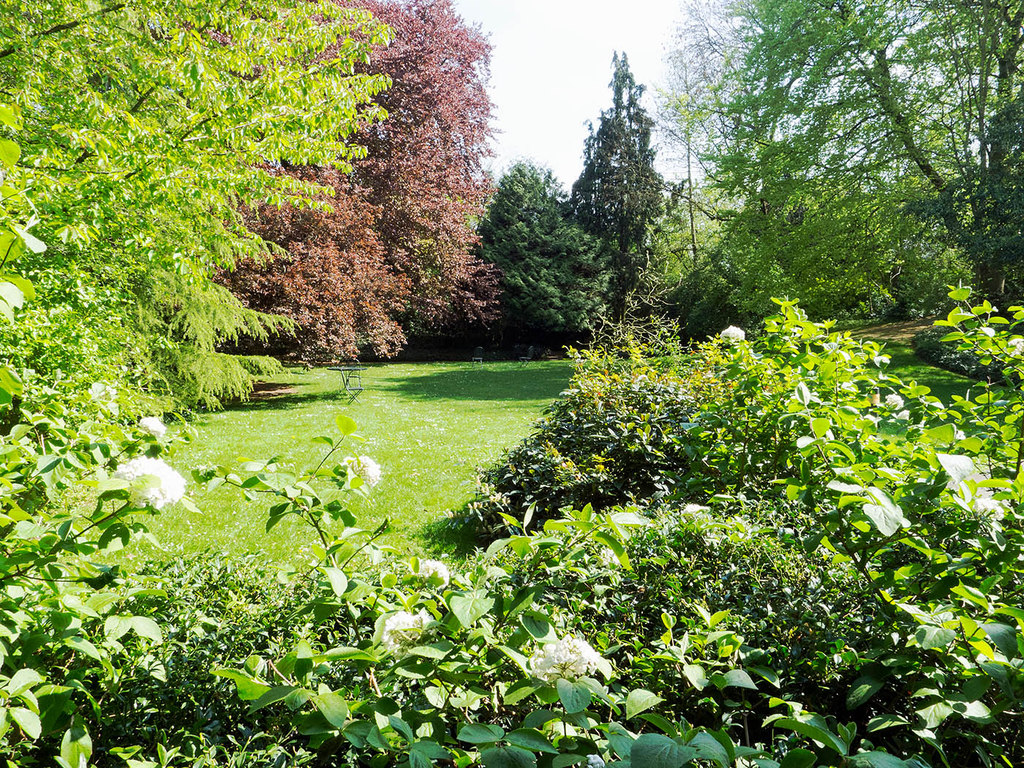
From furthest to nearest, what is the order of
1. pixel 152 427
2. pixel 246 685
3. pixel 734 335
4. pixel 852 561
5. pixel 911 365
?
pixel 911 365
pixel 734 335
pixel 852 561
pixel 152 427
pixel 246 685

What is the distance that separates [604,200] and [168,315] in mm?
23380

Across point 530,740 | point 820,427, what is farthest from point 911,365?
point 530,740

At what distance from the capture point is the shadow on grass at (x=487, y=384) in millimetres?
14758

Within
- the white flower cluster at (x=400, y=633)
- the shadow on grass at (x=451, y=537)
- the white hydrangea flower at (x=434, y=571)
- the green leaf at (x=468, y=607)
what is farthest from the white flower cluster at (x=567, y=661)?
the shadow on grass at (x=451, y=537)

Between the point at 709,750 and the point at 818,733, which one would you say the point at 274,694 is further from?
the point at 818,733

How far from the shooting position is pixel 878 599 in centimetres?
181

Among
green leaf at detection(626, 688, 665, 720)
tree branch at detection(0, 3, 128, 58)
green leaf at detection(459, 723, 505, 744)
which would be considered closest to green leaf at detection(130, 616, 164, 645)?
green leaf at detection(459, 723, 505, 744)

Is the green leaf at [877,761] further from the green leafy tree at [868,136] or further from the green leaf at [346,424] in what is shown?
the green leafy tree at [868,136]

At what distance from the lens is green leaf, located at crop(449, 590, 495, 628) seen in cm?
110

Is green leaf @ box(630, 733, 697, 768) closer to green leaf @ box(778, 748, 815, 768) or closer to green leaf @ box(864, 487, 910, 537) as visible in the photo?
green leaf @ box(778, 748, 815, 768)

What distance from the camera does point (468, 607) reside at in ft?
3.70

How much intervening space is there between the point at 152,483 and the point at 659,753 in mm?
1220

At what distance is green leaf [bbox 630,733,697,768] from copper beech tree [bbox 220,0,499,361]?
1303cm

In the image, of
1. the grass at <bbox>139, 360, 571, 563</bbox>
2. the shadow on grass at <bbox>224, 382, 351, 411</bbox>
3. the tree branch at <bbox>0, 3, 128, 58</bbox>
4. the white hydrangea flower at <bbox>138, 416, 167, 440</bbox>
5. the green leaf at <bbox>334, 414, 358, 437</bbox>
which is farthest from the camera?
the shadow on grass at <bbox>224, 382, 351, 411</bbox>
